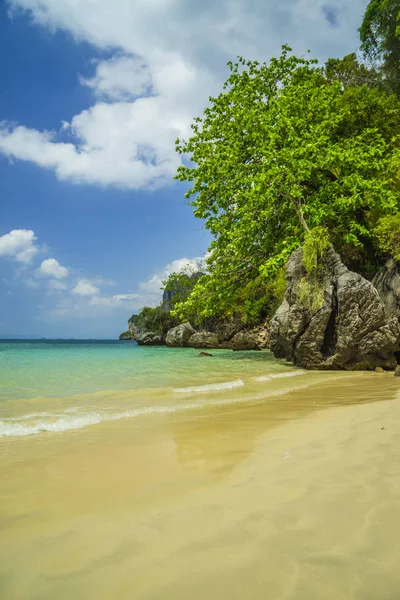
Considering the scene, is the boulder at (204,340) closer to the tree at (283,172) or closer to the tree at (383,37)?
the tree at (283,172)

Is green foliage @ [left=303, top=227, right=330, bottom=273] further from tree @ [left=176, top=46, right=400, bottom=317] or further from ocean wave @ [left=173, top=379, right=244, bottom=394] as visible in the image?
ocean wave @ [left=173, top=379, right=244, bottom=394]

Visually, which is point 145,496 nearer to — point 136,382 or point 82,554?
point 82,554

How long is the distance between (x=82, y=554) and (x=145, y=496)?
3.03 feet

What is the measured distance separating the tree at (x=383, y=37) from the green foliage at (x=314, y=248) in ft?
64.7

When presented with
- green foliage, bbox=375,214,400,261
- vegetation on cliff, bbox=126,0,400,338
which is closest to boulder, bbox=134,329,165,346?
vegetation on cliff, bbox=126,0,400,338

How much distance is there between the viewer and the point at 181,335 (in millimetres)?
45750

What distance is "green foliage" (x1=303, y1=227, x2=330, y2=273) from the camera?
13.6 metres

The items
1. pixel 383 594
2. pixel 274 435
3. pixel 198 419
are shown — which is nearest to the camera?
pixel 383 594

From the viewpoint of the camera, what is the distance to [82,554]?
2.37m

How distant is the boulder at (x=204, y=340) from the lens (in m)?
39.6

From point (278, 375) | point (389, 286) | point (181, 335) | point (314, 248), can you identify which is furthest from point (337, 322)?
point (181, 335)

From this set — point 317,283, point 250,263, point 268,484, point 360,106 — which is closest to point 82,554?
point 268,484

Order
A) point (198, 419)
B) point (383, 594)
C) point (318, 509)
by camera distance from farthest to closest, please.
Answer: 1. point (198, 419)
2. point (318, 509)
3. point (383, 594)

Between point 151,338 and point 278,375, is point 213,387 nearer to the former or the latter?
point 278,375
